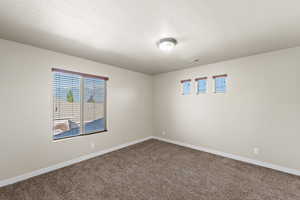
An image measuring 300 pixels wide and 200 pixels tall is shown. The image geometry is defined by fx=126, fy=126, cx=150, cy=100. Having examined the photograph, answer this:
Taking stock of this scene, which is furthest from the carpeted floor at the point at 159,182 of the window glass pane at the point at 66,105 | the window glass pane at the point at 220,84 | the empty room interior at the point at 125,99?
the window glass pane at the point at 220,84

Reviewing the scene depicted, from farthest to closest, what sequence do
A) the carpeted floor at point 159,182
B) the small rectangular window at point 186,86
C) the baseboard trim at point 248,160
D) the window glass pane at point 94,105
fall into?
1. the small rectangular window at point 186,86
2. the window glass pane at point 94,105
3. the baseboard trim at point 248,160
4. the carpeted floor at point 159,182

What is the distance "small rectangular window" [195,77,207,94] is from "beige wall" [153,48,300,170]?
0.13 metres

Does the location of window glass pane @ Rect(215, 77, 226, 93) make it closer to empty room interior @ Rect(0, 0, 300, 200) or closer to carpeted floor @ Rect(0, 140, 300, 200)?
empty room interior @ Rect(0, 0, 300, 200)

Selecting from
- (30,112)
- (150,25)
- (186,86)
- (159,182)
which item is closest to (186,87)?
(186,86)

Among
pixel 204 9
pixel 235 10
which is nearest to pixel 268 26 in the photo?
pixel 235 10

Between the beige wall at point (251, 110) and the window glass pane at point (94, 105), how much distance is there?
2.36 m

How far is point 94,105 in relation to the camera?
3357 millimetres

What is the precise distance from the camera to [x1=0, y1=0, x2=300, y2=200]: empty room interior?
1.64 meters

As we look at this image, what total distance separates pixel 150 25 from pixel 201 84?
2533mm

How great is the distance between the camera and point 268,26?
5.90ft

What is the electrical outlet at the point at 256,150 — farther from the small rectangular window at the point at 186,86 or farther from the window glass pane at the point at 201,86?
the small rectangular window at the point at 186,86

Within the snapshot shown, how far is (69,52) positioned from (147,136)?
3.50 meters

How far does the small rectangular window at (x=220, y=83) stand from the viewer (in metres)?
3.30

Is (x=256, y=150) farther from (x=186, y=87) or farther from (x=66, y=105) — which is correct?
(x=66, y=105)
